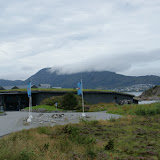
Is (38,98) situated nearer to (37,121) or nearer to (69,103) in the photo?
(69,103)

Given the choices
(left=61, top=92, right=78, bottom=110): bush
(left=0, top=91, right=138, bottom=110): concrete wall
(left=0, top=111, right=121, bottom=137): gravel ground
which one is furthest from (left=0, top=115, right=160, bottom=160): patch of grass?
(left=0, top=91, right=138, bottom=110): concrete wall

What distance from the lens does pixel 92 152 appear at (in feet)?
25.1

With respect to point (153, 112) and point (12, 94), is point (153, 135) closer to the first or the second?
point (153, 112)

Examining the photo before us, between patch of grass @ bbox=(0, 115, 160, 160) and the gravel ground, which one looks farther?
the gravel ground

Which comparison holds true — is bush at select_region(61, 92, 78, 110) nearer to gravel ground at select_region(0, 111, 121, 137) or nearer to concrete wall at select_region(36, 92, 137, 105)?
concrete wall at select_region(36, 92, 137, 105)

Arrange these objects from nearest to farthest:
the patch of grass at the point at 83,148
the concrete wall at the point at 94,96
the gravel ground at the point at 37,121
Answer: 1. the patch of grass at the point at 83,148
2. the gravel ground at the point at 37,121
3. the concrete wall at the point at 94,96

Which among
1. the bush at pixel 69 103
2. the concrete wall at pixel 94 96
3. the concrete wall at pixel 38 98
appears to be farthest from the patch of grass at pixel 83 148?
the concrete wall at pixel 38 98

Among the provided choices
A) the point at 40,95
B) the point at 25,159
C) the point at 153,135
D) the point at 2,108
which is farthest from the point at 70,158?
the point at 2,108

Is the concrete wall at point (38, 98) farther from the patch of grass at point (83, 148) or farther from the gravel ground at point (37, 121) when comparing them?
the patch of grass at point (83, 148)

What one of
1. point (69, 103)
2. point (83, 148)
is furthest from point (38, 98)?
point (83, 148)

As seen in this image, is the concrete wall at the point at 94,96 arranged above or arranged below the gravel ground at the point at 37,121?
above

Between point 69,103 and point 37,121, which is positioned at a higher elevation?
point 69,103

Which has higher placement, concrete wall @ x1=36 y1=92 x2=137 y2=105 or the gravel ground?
concrete wall @ x1=36 y1=92 x2=137 y2=105

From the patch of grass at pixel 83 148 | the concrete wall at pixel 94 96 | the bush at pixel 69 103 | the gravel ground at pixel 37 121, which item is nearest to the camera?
the patch of grass at pixel 83 148
